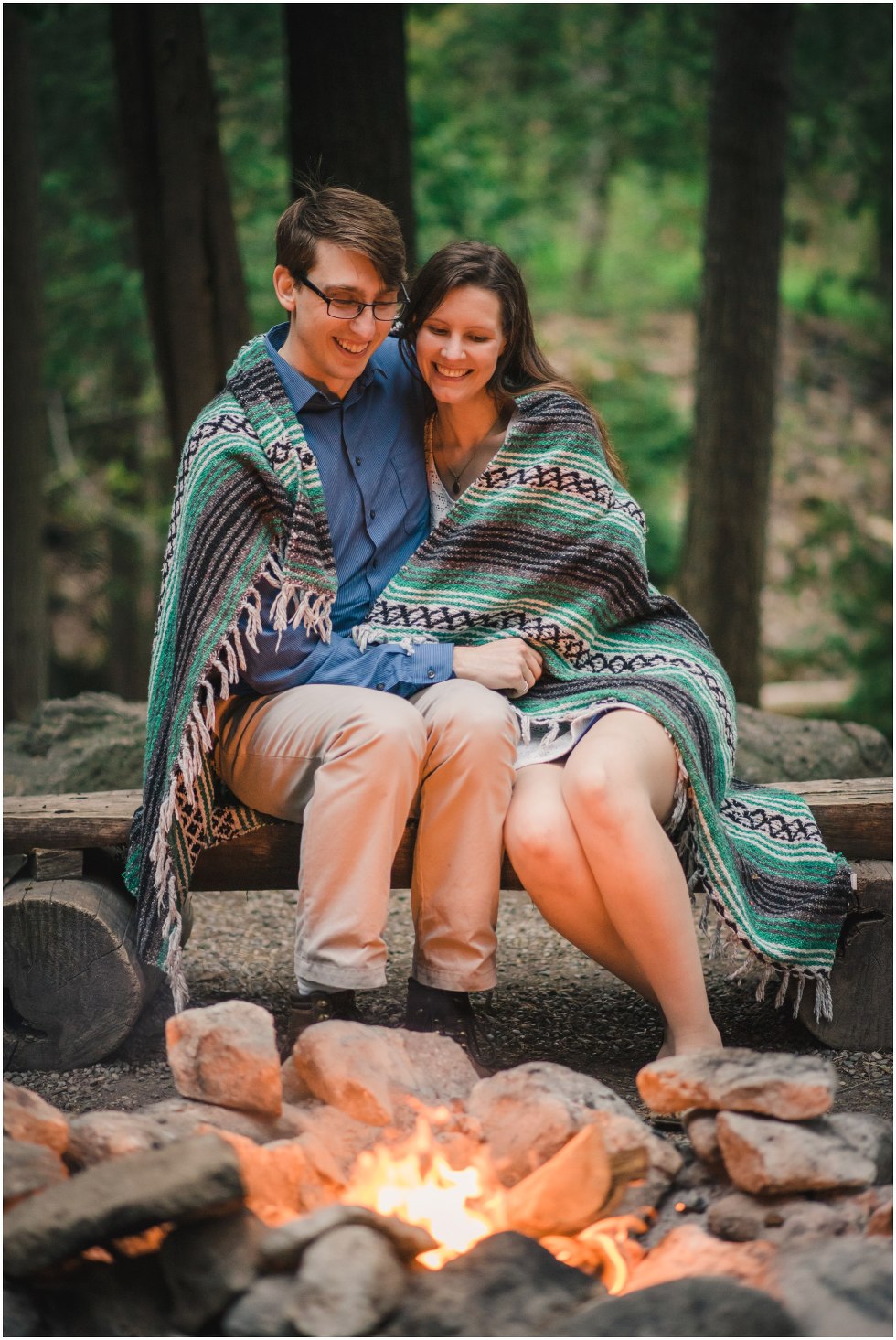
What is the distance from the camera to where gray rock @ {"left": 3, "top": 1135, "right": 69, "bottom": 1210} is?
6.73 ft

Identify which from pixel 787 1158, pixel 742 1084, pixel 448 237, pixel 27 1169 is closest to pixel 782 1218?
pixel 787 1158

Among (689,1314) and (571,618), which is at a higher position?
(571,618)

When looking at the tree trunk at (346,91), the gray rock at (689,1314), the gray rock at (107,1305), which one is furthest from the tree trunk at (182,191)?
the gray rock at (689,1314)

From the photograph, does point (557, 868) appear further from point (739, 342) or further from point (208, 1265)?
point (739, 342)

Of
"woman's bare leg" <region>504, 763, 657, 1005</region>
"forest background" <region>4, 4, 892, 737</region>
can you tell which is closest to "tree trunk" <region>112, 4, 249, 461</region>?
"forest background" <region>4, 4, 892, 737</region>

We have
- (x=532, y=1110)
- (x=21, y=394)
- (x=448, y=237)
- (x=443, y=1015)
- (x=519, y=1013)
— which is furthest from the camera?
(x=448, y=237)

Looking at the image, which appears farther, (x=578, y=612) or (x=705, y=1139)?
(x=578, y=612)

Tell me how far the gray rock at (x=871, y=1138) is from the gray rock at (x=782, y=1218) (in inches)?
3.4

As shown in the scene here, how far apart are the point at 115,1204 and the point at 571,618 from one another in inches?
67.2

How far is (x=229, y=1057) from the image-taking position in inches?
93.0

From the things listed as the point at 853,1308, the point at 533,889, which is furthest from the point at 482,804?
the point at 853,1308

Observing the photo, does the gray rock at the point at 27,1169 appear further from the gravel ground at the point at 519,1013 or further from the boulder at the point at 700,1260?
the boulder at the point at 700,1260

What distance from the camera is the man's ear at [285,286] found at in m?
3.10

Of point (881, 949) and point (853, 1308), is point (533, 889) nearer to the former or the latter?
point (881, 949)
